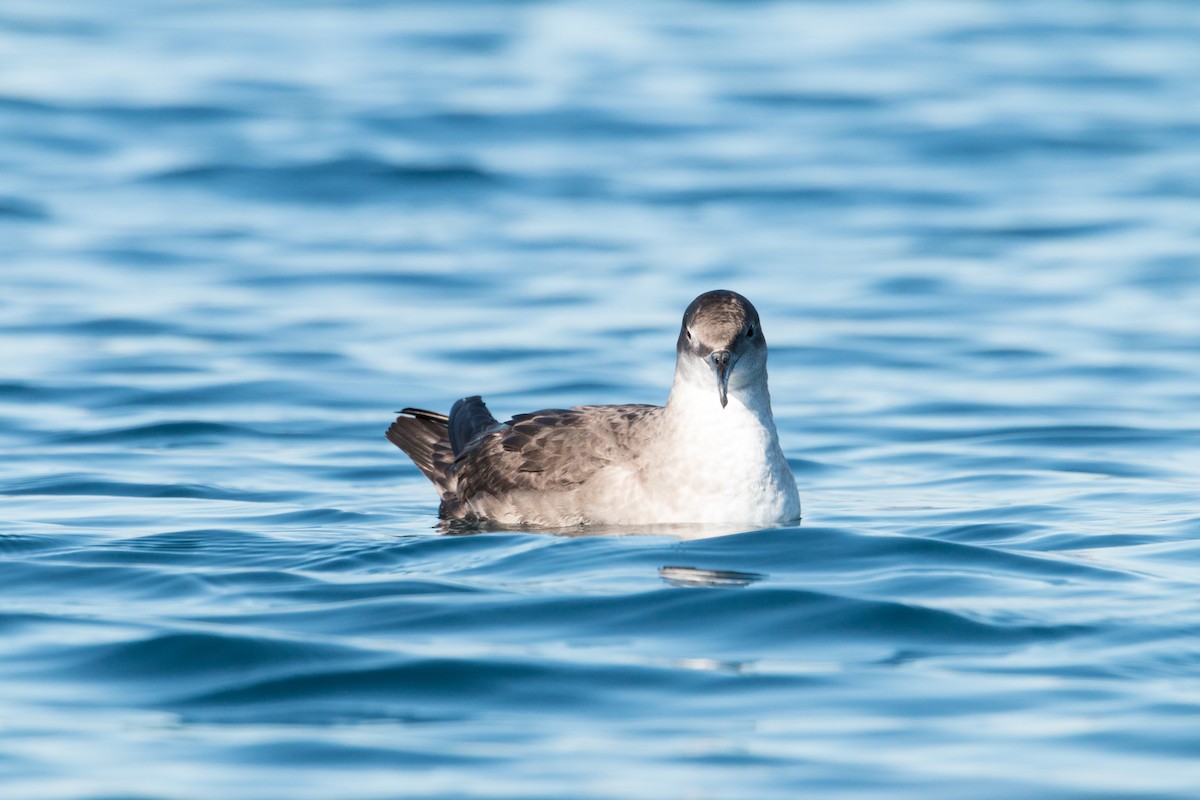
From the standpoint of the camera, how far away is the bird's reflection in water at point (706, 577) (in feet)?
25.1

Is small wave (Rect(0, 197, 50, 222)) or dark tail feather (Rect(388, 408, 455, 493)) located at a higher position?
small wave (Rect(0, 197, 50, 222))

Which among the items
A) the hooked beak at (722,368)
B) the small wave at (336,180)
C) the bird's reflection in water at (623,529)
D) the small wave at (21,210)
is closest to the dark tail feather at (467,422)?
the bird's reflection in water at (623,529)

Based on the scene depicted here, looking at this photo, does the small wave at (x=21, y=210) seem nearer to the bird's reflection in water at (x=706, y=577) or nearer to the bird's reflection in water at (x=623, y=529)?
the bird's reflection in water at (x=623, y=529)

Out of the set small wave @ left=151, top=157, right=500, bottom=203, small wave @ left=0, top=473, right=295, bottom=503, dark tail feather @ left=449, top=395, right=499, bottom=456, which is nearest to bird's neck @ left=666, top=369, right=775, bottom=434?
dark tail feather @ left=449, top=395, right=499, bottom=456

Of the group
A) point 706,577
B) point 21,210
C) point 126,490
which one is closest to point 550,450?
point 706,577

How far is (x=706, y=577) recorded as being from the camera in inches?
307

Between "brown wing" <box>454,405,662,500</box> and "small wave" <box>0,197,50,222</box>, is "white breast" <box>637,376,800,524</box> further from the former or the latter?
"small wave" <box>0,197,50,222</box>

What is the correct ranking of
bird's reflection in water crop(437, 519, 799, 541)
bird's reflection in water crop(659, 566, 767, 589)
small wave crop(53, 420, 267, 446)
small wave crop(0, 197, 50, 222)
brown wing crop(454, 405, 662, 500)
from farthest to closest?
1. small wave crop(0, 197, 50, 222)
2. small wave crop(53, 420, 267, 446)
3. brown wing crop(454, 405, 662, 500)
4. bird's reflection in water crop(437, 519, 799, 541)
5. bird's reflection in water crop(659, 566, 767, 589)

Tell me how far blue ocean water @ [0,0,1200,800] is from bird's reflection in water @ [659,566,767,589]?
0.10 ft

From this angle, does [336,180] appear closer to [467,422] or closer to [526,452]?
[467,422]

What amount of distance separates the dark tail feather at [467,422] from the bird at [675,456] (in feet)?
2.07

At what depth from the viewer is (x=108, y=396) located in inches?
509

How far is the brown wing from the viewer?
9094mm

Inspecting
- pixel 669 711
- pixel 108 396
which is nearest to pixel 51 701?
pixel 669 711
